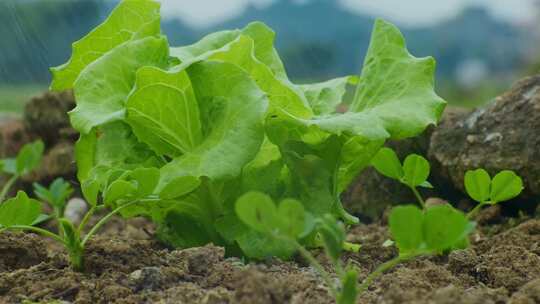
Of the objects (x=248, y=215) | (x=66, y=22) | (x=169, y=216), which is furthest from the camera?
(x=66, y=22)

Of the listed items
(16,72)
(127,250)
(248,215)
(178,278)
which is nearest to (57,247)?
(127,250)

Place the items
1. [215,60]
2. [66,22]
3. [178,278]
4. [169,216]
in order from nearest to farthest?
1. [178,278]
2. [215,60]
3. [169,216]
4. [66,22]

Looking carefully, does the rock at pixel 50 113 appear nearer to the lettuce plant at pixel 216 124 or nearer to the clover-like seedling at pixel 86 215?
the lettuce plant at pixel 216 124

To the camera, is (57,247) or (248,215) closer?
(248,215)

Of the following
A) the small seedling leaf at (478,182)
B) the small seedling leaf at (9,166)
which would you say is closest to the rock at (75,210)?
the small seedling leaf at (9,166)

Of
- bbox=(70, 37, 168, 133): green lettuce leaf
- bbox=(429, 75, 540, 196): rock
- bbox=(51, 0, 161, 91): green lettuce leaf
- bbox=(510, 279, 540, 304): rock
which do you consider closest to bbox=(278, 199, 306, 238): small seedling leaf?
bbox=(510, 279, 540, 304): rock

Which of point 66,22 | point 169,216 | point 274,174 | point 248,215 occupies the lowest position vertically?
point 66,22

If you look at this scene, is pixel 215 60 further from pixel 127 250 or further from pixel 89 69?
pixel 127 250
